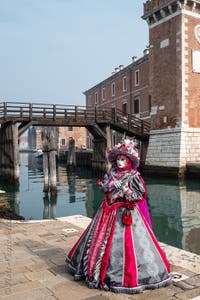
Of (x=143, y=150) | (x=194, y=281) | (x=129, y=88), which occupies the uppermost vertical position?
(x=129, y=88)

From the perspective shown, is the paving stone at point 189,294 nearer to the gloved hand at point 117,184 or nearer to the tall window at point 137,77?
the gloved hand at point 117,184

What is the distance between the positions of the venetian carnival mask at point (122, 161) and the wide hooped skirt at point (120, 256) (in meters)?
0.49

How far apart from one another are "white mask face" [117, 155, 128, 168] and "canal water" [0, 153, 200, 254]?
4494mm

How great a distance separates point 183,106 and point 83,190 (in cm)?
864

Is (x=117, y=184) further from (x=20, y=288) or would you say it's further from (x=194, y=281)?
(x=20, y=288)

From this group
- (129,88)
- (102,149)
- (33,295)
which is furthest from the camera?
(129,88)

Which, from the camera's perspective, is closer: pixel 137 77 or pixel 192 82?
pixel 192 82

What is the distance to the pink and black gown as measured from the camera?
3680mm

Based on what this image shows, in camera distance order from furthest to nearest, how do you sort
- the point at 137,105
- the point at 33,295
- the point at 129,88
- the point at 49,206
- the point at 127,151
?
1. the point at 129,88
2. the point at 137,105
3. the point at 49,206
4. the point at 127,151
5. the point at 33,295

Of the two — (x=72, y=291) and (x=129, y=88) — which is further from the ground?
(x=129, y=88)

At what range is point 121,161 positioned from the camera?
13.8 ft

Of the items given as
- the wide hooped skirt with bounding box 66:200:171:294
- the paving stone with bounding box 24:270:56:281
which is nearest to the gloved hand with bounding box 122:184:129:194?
the wide hooped skirt with bounding box 66:200:171:294

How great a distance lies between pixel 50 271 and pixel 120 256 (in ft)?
3.58

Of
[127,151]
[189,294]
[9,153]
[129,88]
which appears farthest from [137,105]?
[189,294]
